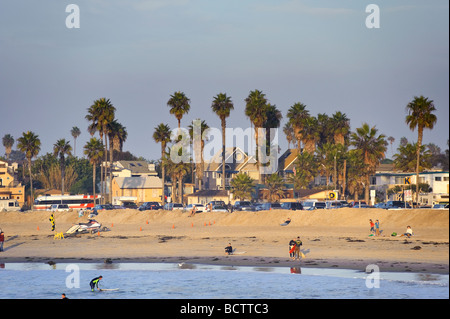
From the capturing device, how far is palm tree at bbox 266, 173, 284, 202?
11338 cm

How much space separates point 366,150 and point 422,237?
193 ft

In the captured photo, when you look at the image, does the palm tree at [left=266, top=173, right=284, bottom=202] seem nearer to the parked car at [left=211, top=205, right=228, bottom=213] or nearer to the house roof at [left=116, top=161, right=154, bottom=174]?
the parked car at [left=211, top=205, right=228, bottom=213]

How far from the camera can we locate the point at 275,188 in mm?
114188

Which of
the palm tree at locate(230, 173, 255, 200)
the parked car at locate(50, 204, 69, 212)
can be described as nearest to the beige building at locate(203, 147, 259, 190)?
the palm tree at locate(230, 173, 255, 200)

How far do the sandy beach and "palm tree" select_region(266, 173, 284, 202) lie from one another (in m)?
34.5

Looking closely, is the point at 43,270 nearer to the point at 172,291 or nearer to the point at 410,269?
the point at 172,291

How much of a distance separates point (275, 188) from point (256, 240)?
58667 millimetres

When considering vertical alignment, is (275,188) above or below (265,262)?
above

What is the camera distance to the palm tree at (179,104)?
119 meters

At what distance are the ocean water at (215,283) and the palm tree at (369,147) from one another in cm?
7109

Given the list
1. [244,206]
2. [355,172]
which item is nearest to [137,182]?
[355,172]

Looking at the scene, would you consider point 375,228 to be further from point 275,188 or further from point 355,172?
point 275,188
